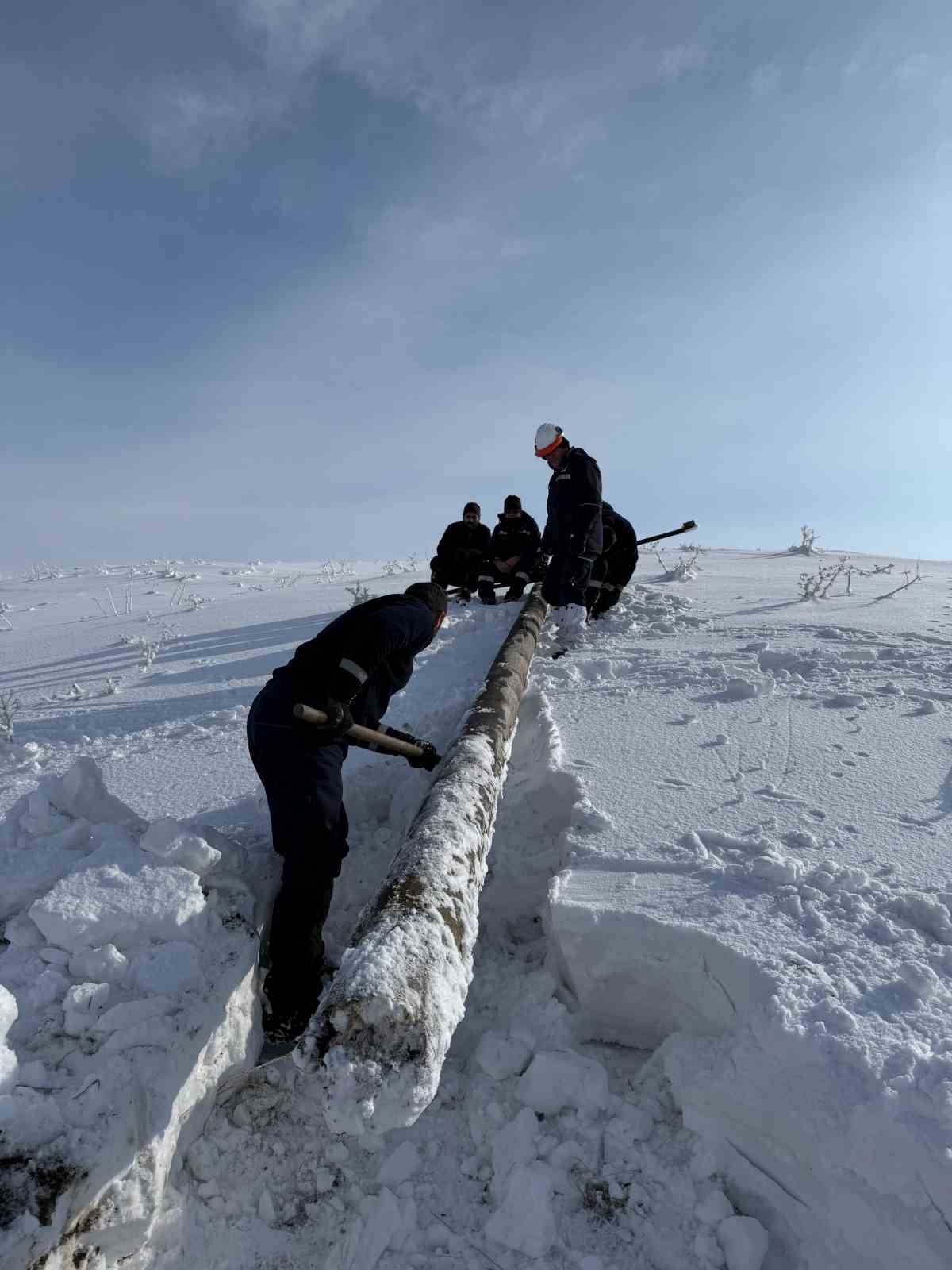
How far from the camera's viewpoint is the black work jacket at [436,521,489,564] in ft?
26.6

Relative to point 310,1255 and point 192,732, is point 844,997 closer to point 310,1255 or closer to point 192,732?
point 310,1255

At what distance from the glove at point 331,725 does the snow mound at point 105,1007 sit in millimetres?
487

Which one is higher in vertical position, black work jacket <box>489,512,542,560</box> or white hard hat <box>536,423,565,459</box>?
white hard hat <box>536,423,565,459</box>

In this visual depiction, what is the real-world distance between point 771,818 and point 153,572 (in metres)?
12.4

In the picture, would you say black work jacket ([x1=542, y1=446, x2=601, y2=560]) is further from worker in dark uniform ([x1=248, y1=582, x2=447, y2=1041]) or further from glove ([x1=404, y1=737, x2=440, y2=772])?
glove ([x1=404, y1=737, x2=440, y2=772])

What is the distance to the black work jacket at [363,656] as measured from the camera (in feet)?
8.29

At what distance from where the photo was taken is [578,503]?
18.6 feet

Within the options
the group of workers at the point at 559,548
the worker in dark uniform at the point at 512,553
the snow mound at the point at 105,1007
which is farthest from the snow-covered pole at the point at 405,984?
the worker in dark uniform at the point at 512,553

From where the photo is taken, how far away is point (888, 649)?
4414 mm

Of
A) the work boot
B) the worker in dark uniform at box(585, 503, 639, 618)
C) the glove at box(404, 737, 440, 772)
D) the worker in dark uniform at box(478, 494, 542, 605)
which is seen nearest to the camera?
the work boot

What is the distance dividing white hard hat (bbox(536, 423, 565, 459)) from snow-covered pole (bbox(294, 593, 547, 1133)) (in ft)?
13.8

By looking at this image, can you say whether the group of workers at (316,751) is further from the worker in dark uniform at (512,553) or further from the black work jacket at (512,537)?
the black work jacket at (512,537)

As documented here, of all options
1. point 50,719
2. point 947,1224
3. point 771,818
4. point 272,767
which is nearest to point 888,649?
point 771,818

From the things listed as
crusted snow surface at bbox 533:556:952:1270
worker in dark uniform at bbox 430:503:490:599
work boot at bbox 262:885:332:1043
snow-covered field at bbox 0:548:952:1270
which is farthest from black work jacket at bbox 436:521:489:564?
work boot at bbox 262:885:332:1043
